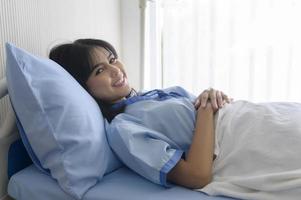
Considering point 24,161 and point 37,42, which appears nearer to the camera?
point 24,161

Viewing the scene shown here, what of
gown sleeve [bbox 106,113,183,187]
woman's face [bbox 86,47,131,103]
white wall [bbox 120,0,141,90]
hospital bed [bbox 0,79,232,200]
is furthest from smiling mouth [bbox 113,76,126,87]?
white wall [bbox 120,0,141,90]

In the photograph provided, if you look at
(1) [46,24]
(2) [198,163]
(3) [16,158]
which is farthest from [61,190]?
(1) [46,24]

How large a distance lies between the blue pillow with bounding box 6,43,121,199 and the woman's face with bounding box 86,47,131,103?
0.79 feet

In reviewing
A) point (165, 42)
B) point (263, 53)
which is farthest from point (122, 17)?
point (263, 53)

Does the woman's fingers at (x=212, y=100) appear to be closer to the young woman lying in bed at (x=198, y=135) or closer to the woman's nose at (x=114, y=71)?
the young woman lying in bed at (x=198, y=135)

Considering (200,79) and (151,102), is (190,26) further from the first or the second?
(151,102)

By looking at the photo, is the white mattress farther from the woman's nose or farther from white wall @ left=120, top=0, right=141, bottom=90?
white wall @ left=120, top=0, right=141, bottom=90

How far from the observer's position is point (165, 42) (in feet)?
6.56

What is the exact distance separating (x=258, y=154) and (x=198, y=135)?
183mm

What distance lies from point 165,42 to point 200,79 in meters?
0.31

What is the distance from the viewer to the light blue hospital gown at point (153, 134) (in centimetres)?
90

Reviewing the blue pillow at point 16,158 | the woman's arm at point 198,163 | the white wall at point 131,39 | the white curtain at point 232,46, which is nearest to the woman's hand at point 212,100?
the woman's arm at point 198,163

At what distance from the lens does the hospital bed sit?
86 centimetres

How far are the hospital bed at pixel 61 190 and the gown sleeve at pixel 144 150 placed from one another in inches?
1.3
